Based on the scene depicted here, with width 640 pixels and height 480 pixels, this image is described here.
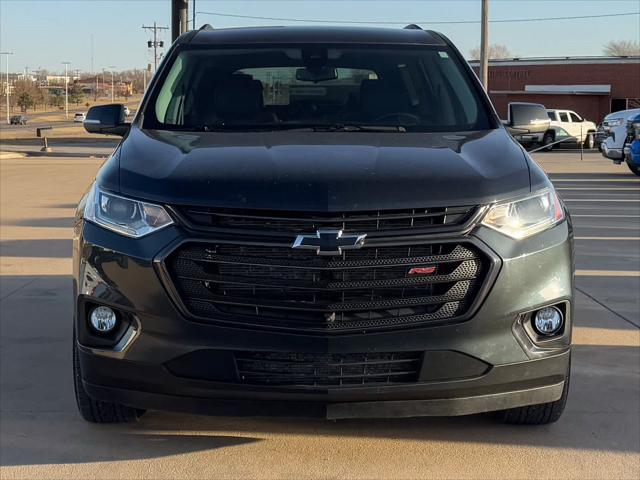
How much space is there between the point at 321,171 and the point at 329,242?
37 cm

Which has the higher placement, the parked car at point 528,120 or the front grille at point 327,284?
the parked car at point 528,120

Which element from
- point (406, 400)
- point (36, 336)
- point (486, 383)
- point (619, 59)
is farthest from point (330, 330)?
point (619, 59)

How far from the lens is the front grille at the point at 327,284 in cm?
342

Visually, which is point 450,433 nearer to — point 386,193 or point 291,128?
point 386,193

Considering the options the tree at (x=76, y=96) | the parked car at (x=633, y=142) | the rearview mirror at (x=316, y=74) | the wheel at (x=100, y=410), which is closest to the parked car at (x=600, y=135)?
the parked car at (x=633, y=142)

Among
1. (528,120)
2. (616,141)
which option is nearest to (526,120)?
(528,120)

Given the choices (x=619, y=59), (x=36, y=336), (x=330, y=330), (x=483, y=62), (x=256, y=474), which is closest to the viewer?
(x=330, y=330)

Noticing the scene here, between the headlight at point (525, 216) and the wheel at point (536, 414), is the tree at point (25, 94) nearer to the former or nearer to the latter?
the wheel at point (536, 414)

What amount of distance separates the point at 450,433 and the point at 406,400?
0.74 m

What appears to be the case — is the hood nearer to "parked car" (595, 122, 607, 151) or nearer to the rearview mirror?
the rearview mirror

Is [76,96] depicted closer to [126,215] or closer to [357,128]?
[357,128]

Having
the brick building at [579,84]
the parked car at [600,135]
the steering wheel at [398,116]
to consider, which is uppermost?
the brick building at [579,84]

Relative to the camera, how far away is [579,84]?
5553cm

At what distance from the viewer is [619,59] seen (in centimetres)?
5481
